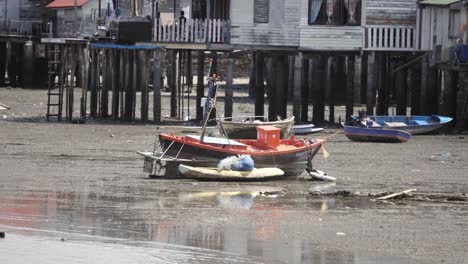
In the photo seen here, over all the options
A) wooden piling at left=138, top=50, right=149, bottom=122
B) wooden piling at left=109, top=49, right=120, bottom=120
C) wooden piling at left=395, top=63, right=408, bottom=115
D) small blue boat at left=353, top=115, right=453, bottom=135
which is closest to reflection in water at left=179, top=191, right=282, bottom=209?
small blue boat at left=353, top=115, right=453, bottom=135

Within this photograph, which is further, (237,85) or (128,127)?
(237,85)

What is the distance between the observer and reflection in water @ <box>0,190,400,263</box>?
1693 centimetres

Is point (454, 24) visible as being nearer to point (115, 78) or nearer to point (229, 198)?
point (115, 78)

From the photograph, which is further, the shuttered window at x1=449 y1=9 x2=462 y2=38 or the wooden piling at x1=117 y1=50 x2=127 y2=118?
the wooden piling at x1=117 y1=50 x2=127 y2=118

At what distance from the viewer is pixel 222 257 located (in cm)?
1596

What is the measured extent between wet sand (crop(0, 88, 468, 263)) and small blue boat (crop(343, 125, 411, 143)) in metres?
3.91

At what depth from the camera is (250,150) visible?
82.8 feet

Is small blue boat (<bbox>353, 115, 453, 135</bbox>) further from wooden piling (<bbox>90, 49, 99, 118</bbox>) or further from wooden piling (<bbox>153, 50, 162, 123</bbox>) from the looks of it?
wooden piling (<bbox>90, 49, 99, 118</bbox>)

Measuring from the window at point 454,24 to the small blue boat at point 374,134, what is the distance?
635 cm

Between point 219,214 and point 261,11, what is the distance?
70.1ft

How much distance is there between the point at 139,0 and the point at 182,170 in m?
21.7

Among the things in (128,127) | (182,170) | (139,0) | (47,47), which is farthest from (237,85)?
(182,170)

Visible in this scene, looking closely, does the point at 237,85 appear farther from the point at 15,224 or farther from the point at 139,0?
the point at 15,224

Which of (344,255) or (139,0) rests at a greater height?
(139,0)
